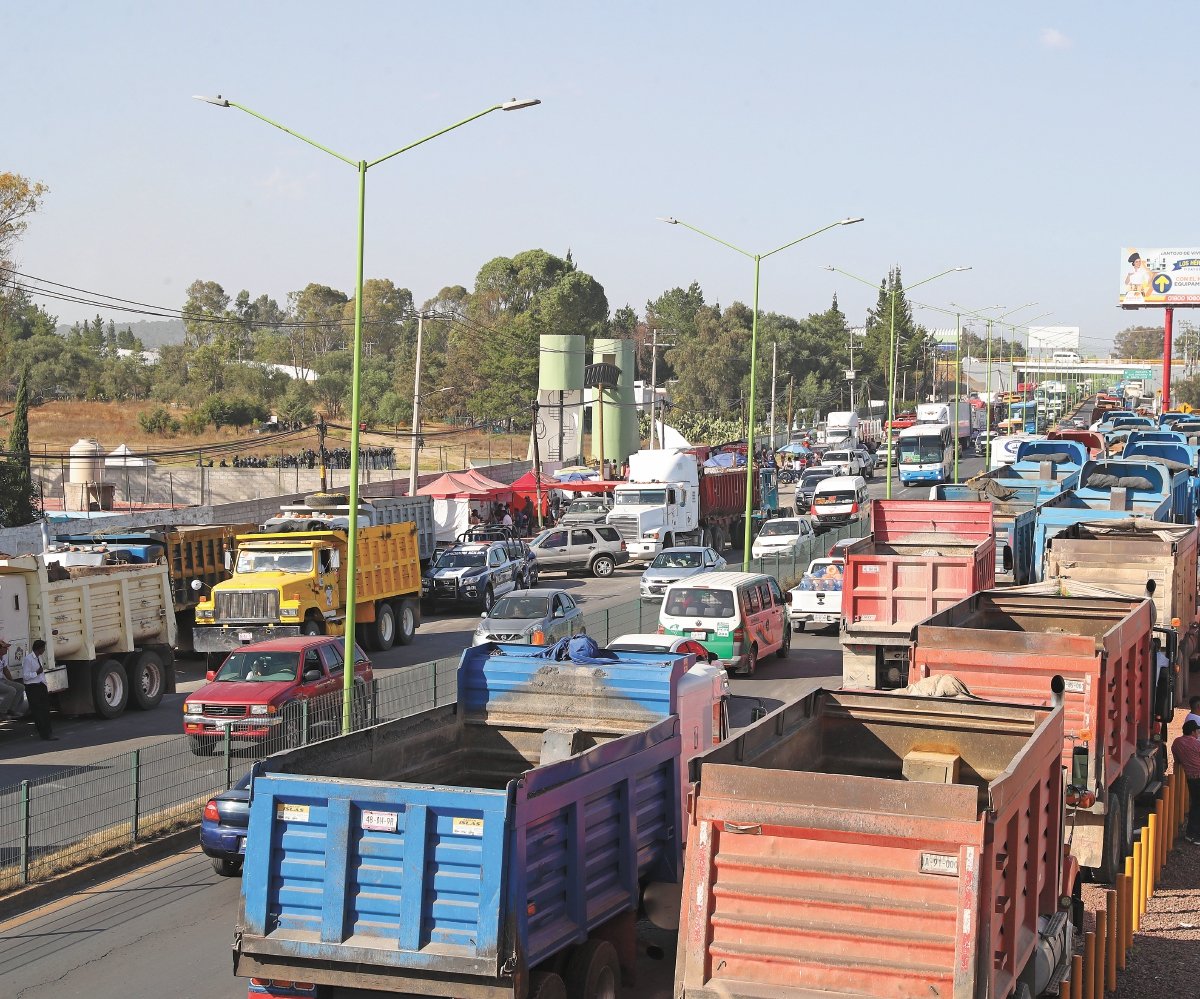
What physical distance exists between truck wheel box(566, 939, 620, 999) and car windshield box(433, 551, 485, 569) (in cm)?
2730

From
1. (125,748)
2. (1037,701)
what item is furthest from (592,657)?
(125,748)

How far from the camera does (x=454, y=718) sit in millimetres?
11688

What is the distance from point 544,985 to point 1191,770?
367 inches

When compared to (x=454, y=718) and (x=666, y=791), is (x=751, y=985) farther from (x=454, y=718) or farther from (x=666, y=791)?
(x=454, y=718)

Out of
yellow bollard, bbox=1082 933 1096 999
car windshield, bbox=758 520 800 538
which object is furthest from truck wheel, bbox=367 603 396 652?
yellow bollard, bbox=1082 933 1096 999

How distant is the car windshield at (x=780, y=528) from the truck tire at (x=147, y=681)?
2025cm

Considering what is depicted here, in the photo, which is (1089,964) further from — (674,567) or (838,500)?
(838,500)

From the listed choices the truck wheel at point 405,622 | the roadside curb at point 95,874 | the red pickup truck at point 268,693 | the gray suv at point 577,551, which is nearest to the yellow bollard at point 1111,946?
the roadside curb at point 95,874

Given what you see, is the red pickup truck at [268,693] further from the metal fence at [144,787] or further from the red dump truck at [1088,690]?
the red dump truck at [1088,690]

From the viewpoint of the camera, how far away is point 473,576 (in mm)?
36156

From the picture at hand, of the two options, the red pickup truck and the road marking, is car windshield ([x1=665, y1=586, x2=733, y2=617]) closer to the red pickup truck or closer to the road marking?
the red pickup truck

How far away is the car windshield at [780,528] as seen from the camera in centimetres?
4134

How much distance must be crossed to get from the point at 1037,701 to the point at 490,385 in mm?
108239

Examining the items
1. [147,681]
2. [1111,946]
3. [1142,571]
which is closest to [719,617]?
[1142,571]
